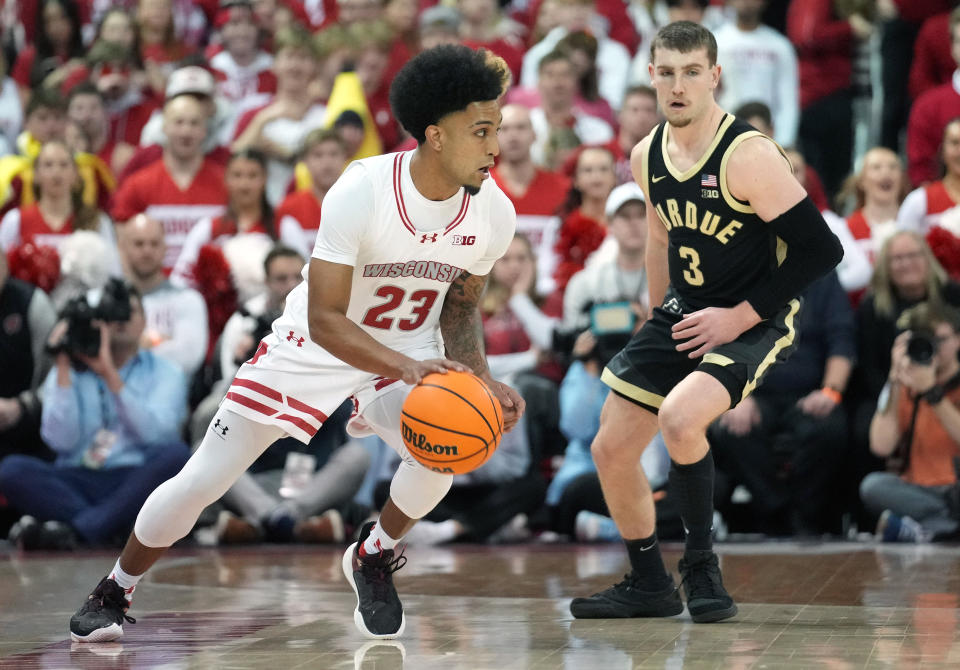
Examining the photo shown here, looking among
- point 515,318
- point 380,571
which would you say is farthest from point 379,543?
point 515,318

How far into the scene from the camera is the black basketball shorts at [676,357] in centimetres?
571

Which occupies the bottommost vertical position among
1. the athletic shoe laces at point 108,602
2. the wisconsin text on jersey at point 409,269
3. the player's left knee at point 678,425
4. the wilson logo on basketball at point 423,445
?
the athletic shoe laces at point 108,602

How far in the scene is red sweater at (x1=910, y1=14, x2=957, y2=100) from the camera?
11.4m

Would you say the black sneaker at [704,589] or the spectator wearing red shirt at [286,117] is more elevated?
the spectator wearing red shirt at [286,117]

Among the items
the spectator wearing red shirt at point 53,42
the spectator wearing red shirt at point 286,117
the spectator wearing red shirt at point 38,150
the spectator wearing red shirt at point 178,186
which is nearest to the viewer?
the spectator wearing red shirt at point 178,186

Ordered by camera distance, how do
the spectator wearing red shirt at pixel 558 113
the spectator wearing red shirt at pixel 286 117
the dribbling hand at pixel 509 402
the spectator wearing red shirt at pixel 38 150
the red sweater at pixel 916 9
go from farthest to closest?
1. the red sweater at pixel 916 9
2. the spectator wearing red shirt at pixel 286 117
3. the spectator wearing red shirt at pixel 38 150
4. the spectator wearing red shirt at pixel 558 113
5. the dribbling hand at pixel 509 402

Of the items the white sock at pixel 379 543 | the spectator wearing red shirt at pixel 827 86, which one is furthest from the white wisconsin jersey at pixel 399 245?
the spectator wearing red shirt at pixel 827 86

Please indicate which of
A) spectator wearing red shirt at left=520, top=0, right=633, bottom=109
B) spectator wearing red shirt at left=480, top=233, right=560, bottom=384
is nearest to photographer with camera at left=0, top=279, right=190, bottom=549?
spectator wearing red shirt at left=480, top=233, right=560, bottom=384

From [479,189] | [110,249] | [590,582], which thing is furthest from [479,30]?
[479,189]

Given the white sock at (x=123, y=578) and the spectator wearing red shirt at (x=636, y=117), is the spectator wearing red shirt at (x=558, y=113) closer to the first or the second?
the spectator wearing red shirt at (x=636, y=117)

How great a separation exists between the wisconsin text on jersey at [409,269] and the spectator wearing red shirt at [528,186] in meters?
4.93

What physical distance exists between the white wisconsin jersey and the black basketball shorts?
0.75 meters

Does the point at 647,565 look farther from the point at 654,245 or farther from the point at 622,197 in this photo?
the point at 622,197

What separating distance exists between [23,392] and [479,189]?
5.31 meters
